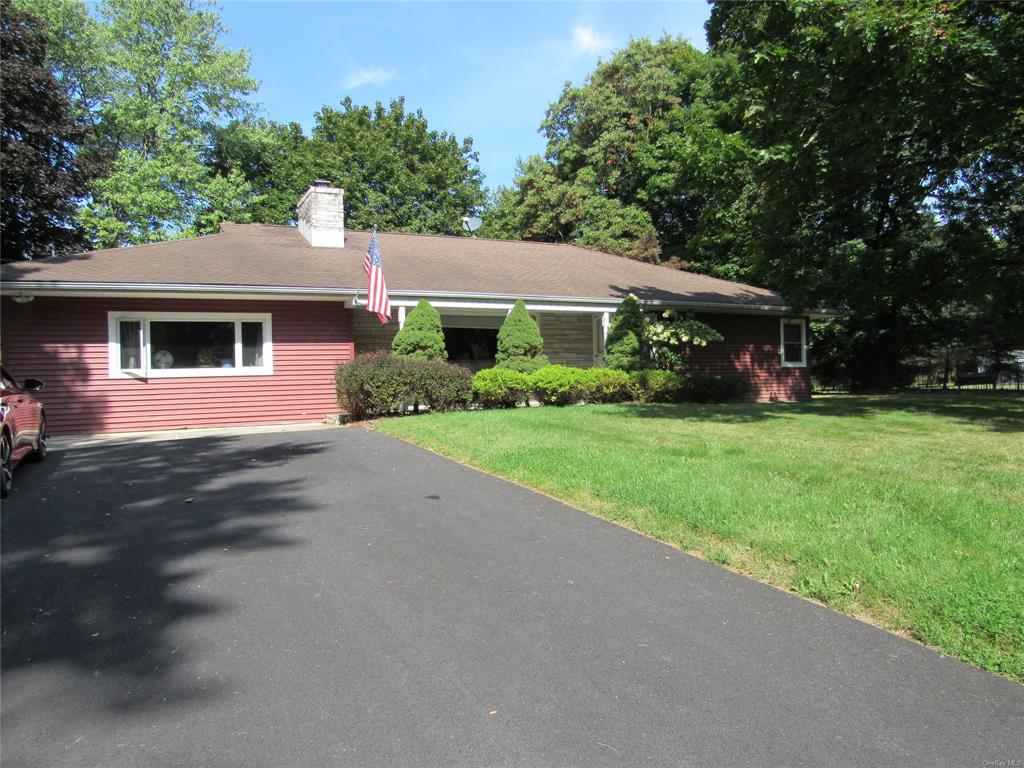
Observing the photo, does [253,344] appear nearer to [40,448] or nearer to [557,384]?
[40,448]

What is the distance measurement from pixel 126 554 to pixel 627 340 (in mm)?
12504

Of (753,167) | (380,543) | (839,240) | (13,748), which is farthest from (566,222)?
(13,748)

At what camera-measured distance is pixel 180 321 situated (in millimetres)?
→ 13695

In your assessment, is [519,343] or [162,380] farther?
[519,343]

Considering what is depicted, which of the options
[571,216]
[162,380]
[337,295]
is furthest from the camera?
[571,216]

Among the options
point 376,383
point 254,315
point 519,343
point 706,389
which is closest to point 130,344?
point 254,315

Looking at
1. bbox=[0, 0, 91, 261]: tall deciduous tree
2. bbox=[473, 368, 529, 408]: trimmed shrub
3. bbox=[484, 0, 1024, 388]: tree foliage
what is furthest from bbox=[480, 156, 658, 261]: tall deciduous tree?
bbox=[0, 0, 91, 261]: tall deciduous tree

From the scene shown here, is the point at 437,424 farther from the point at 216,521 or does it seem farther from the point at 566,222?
the point at 566,222

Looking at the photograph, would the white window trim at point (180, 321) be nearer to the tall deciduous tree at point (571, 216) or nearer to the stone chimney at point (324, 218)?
the stone chimney at point (324, 218)

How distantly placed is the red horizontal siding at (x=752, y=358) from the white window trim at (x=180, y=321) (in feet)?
37.6

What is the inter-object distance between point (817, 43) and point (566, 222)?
21238 mm

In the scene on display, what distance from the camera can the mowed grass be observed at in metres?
3.66

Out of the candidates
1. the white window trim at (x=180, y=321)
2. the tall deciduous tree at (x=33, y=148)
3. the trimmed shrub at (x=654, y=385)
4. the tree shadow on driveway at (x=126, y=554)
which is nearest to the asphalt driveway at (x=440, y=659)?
the tree shadow on driveway at (x=126, y=554)

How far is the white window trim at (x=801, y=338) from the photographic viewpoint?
2028 centimetres
